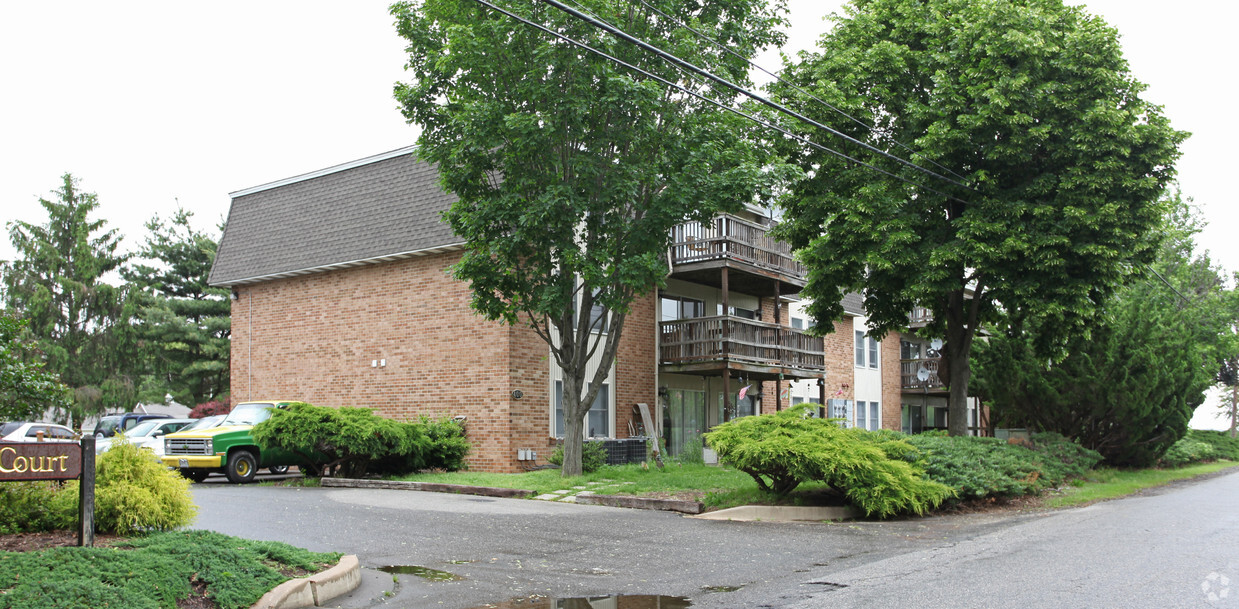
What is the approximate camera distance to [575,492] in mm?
A: 16312

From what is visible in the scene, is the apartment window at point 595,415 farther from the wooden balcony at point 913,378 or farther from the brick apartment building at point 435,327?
the wooden balcony at point 913,378

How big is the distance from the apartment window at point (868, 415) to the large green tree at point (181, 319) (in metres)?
25.7

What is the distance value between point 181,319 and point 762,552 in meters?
36.6

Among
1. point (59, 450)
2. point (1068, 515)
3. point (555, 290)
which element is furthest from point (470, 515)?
point (1068, 515)

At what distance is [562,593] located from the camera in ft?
26.1

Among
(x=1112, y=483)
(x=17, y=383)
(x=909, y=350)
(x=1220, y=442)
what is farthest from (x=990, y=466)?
(x=1220, y=442)

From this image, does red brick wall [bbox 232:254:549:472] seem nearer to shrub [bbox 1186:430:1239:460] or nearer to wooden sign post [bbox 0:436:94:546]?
wooden sign post [bbox 0:436:94:546]

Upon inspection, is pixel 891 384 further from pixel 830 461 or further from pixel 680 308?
pixel 830 461

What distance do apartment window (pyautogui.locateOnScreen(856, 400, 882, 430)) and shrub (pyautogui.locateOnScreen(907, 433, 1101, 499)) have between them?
15.0m

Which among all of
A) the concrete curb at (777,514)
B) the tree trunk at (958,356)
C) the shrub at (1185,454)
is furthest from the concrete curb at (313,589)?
the shrub at (1185,454)

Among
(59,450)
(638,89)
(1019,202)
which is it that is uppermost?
(638,89)

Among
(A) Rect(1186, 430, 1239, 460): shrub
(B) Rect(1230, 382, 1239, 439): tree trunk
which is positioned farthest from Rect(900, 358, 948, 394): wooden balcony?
(B) Rect(1230, 382, 1239, 439): tree trunk

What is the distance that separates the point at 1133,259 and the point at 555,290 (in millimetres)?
12202

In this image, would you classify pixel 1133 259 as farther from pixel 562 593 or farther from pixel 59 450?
pixel 59 450
